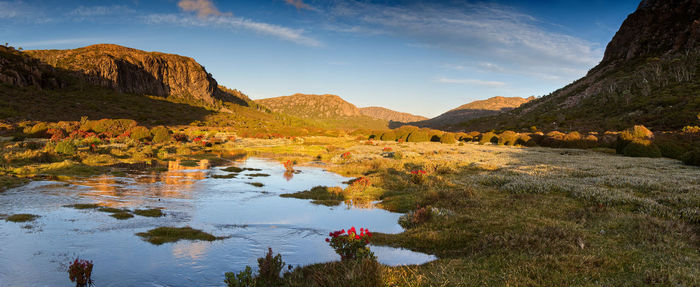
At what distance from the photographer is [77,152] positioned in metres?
27.8

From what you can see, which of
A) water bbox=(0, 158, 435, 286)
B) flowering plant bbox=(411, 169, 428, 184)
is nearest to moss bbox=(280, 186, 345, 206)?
water bbox=(0, 158, 435, 286)

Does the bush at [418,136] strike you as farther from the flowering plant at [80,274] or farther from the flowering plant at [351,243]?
the flowering plant at [80,274]

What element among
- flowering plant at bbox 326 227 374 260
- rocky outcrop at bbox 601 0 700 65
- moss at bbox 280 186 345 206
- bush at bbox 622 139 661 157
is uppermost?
rocky outcrop at bbox 601 0 700 65

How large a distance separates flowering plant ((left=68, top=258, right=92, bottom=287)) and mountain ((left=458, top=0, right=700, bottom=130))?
6707 centimetres

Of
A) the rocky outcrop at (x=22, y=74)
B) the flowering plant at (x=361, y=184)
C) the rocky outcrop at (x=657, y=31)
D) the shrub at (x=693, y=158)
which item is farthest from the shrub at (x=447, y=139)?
the rocky outcrop at (x=22, y=74)

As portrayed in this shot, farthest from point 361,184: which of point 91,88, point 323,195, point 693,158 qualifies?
point 91,88

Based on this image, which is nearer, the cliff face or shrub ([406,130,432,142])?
shrub ([406,130,432,142])

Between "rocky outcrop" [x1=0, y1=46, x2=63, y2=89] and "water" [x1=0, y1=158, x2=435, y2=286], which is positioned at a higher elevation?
"rocky outcrop" [x1=0, y1=46, x2=63, y2=89]

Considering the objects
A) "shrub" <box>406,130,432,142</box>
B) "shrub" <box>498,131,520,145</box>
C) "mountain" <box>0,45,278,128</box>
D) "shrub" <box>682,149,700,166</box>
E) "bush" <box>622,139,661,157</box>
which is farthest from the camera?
"mountain" <box>0,45,278,128</box>

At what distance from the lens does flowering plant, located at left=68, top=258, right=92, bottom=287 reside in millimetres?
6719

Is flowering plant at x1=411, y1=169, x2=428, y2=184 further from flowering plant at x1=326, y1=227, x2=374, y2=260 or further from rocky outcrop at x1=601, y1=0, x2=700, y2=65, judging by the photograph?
rocky outcrop at x1=601, y1=0, x2=700, y2=65

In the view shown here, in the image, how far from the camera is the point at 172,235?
1016cm

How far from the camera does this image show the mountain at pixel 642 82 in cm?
A: 6406

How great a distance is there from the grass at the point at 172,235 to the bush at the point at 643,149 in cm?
3796
